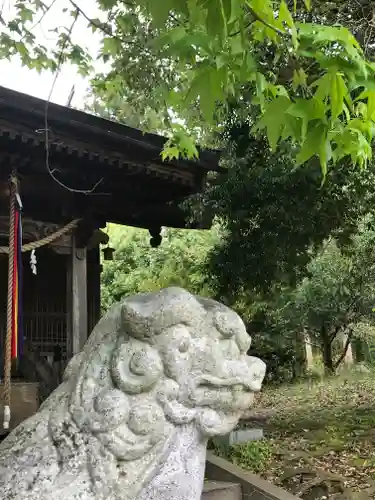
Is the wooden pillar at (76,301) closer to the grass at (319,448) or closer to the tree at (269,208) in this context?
the tree at (269,208)

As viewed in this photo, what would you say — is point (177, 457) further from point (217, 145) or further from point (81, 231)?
point (217, 145)

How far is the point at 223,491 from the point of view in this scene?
5090 mm

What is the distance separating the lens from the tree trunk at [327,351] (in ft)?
53.8

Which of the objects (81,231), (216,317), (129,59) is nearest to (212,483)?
(81,231)

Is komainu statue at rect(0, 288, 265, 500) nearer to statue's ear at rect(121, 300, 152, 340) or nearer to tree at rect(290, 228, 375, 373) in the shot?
statue's ear at rect(121, 300, 152, 340)

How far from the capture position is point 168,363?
2.29m

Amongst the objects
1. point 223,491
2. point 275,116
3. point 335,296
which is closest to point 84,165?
point 275,116

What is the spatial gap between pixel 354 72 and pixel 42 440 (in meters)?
2.15

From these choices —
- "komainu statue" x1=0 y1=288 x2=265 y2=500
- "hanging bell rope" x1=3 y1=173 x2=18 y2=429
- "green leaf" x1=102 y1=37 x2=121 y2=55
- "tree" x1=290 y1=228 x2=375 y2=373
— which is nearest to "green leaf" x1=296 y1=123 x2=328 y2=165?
"komainu statue" x1=0 y1=288 x2=265 y2=500

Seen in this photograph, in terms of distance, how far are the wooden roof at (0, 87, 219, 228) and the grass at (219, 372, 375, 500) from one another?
349 centimetres

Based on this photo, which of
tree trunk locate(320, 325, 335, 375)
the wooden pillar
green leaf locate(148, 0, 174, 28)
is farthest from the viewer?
tree trunk locate(320, 325, 335, 375)

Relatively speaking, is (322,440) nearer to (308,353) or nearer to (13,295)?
(13,295)

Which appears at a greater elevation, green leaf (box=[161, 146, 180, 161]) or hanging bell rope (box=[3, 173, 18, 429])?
green leaf (box=[161, 146, 180, 161])

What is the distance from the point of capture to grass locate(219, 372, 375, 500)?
643 centimetres
